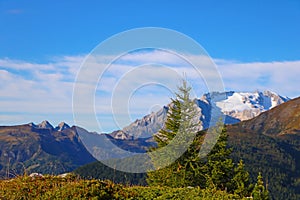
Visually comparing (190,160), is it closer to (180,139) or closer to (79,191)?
(180,139)

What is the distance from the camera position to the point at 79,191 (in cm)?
1531

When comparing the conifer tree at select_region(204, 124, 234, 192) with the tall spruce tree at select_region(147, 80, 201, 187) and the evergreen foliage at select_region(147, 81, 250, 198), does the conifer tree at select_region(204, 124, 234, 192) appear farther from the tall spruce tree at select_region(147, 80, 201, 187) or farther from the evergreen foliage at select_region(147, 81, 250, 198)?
the tall spruce tree at select_region(147, 80, 201, 187)

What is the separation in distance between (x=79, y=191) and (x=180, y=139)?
24353 mm

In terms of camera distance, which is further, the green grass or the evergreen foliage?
the evergreen foliage

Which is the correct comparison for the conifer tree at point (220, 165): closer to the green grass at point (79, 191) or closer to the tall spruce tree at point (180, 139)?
the tall spruce tree at point (180, 139)

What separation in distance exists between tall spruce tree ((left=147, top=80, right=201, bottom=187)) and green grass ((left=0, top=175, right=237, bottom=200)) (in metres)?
19.9

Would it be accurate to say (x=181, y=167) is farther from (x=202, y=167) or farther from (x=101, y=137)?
(x=101, y=137)

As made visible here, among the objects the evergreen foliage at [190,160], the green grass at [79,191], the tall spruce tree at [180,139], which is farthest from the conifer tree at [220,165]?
the green grass at [79,191]

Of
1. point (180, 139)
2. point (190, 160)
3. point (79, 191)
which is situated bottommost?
point (79, 191)

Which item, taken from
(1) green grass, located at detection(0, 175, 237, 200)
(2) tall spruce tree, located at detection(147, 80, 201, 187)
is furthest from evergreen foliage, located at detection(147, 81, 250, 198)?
(1) green grass, located at detection(0, 175, 237, 200)

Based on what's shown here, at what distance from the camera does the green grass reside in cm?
1516

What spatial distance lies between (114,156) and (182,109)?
1140cm

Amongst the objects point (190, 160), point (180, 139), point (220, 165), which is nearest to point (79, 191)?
point (190, 160)

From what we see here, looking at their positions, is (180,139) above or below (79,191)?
above
